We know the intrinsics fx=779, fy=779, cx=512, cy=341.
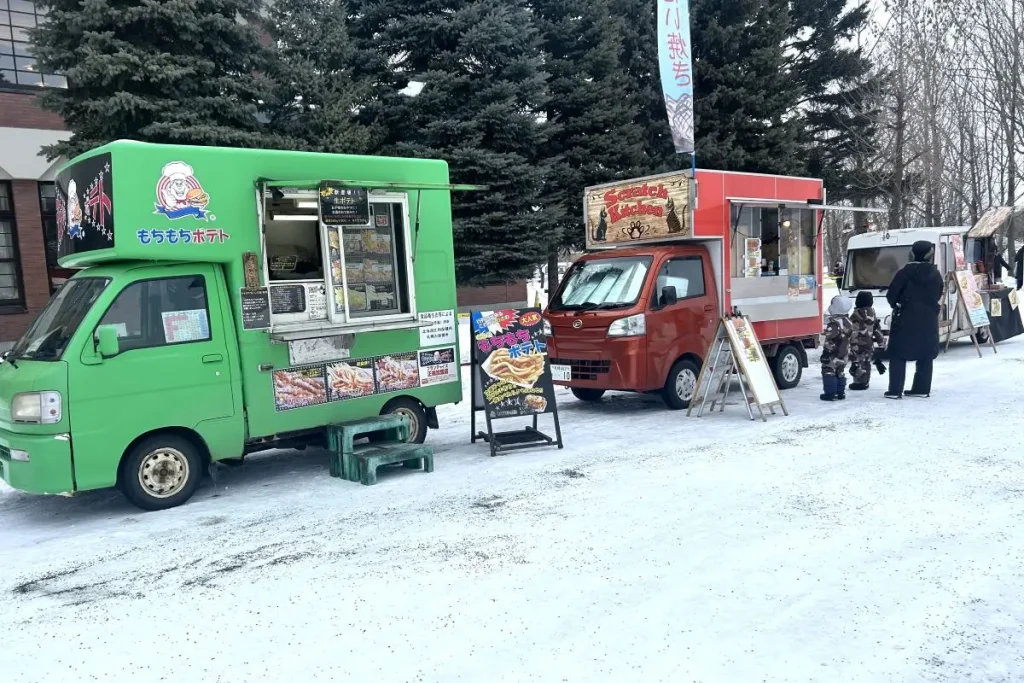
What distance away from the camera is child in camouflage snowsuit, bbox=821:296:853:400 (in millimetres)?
9867

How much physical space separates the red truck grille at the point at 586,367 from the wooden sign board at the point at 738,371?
113cm

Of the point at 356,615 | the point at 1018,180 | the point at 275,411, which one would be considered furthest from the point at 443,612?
the point at 1018,180

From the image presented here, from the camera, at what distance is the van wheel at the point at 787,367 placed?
1103 centimetres

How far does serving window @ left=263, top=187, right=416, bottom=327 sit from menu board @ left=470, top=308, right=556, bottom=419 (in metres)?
0.83

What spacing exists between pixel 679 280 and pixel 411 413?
13.4 feet

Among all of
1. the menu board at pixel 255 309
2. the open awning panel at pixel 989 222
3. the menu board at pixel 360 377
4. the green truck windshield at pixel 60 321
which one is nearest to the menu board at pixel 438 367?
the menu board at pixel 360 377

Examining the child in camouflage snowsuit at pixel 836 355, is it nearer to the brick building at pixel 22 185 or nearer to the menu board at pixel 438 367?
the menu board at pixel 438 367

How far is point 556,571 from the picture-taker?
15.2 ft

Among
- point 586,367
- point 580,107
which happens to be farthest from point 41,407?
point 580,107

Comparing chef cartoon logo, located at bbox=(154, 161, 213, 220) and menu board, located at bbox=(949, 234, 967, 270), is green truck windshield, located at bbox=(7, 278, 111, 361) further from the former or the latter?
menu board, located at bbox=(949, 234, 967, 270)

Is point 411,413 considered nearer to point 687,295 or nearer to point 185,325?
point 185,325

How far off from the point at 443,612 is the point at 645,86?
18.4 metres

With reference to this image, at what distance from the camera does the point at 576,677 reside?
135 inches

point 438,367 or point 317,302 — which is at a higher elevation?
point 317,302
